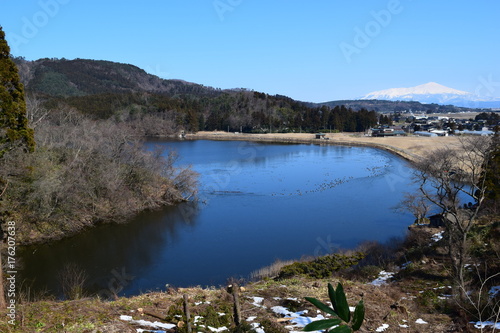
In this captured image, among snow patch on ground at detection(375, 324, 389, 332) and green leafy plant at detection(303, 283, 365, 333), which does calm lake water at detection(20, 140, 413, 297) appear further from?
green leafy plant at detection(303, 283, 365, 333)

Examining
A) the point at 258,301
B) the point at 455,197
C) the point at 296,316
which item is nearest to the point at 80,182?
the point at 258,301

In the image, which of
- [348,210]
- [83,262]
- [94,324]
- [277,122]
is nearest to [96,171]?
[83,262]

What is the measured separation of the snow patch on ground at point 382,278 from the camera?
40.3 ft

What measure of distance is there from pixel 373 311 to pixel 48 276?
12.5 meters

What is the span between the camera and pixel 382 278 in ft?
42.3

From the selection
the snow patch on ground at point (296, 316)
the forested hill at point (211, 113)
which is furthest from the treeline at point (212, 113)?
the snow patch on ground at point (296, 316)

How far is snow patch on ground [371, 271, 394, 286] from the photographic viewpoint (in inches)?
484

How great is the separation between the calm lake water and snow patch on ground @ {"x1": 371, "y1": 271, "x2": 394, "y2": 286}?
12.9 ft

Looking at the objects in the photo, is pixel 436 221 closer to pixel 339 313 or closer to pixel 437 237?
pixel 437 237

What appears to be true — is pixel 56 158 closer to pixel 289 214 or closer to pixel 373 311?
pixel 289 214

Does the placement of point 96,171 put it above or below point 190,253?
above

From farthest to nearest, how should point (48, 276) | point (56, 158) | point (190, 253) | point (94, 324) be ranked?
point (56, 158) → point (190, 253) → point (48, 276) → point (94, 324)

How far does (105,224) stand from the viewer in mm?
21031

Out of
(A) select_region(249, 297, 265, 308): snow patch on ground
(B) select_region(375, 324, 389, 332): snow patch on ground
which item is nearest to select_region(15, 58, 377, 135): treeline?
(A) select_region(249, 297, 265, 308): snow patch on ground
